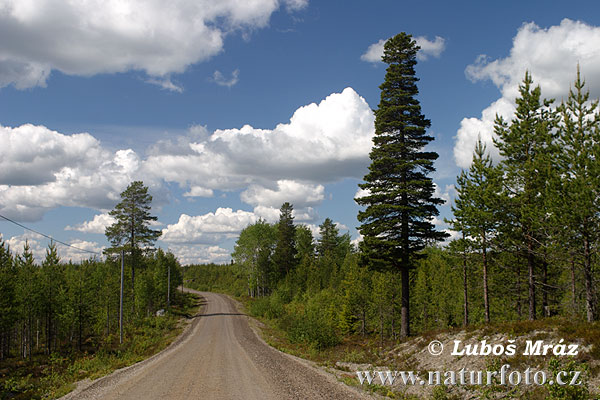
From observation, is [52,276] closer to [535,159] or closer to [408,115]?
[408,115]

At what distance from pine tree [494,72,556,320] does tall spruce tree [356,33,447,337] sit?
399cm

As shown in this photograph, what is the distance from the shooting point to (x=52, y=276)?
1508 inches

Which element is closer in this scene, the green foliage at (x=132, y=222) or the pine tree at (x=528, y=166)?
the pine tree at (x=528, y=166)

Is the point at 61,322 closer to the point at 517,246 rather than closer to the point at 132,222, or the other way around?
the point at 132,222

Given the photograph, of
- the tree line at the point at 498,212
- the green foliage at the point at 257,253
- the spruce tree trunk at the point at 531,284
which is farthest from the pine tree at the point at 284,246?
the spruce tree trunk at the point at 531,284

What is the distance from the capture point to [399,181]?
22562mm

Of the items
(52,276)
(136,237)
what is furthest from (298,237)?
(52,276)

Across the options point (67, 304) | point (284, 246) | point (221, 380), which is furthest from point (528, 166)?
point (284, 246)

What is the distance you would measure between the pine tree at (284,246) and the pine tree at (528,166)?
48.4m

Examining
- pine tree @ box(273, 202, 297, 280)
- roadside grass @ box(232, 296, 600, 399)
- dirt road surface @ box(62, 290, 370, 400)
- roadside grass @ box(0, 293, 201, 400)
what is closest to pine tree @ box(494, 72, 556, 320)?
roadside grass @ box(232, 296, 600, 399)

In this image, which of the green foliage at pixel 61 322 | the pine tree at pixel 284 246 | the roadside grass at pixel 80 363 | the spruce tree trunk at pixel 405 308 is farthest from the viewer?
the pine tree at pixel 284 246

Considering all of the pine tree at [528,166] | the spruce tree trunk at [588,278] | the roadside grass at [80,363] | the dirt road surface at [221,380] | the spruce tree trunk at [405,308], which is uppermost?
the pine tree at [528,166]

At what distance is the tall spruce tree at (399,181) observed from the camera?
21.9 meters

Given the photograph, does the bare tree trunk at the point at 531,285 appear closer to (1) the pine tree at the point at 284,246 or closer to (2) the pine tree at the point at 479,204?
(2) the pine tree at the point at 479,204
